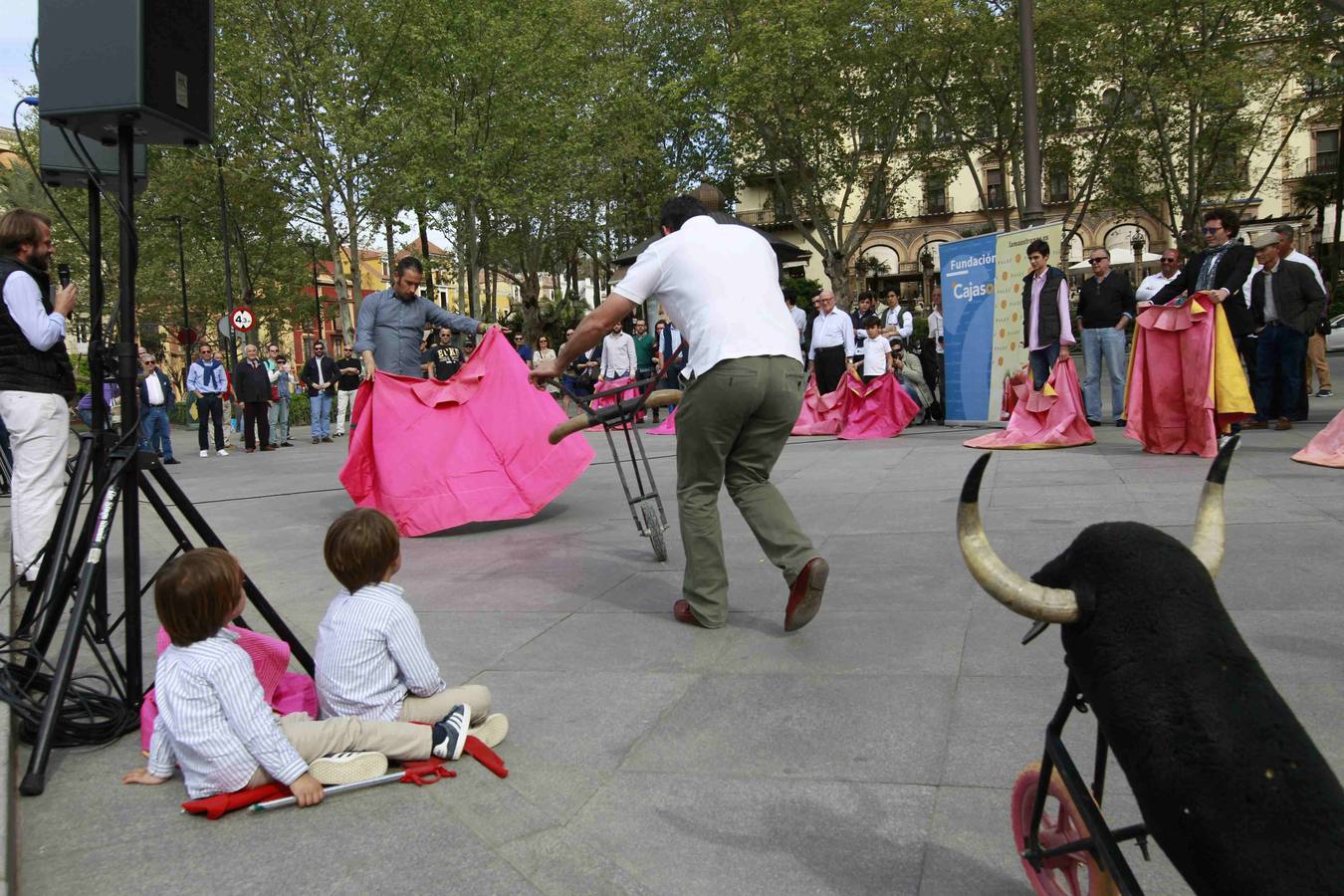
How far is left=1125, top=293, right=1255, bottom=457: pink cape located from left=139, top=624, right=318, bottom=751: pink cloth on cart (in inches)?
296

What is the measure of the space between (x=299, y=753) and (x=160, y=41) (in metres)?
2.47

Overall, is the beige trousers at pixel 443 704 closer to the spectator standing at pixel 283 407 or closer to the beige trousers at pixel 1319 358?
the beige trousers at pixel 1319 358

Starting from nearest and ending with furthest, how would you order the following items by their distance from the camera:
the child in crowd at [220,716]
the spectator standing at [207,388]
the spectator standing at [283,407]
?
the child in crowd at [220,716], the spectator standing at [207,388], the spectator standing at [283,407]

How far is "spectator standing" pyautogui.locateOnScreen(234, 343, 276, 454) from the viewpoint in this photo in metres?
18.4

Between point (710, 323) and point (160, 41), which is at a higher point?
point (160, 41)

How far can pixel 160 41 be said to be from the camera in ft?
12.4

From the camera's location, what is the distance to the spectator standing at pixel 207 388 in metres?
18.0

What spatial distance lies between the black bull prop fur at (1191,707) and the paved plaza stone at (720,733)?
0.95 meters

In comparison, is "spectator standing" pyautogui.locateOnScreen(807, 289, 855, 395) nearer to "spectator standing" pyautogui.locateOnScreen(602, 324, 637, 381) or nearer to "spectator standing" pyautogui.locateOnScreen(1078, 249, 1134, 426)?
"spectator standing" pyautogui.locateOnScreen(1078, 249, 1134, 426)

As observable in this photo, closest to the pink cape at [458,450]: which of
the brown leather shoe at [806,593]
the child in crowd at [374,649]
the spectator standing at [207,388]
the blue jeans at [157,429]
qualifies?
the brown leather shoe at [806,593]

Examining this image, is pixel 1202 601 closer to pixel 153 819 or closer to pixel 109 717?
pixel 153 819

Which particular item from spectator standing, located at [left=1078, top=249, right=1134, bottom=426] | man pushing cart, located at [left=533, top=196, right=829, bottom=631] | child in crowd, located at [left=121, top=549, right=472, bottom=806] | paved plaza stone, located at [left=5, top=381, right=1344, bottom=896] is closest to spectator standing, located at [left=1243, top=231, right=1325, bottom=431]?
spectator standing, located at [left=1078, top=249, right=1134, bottom=426]

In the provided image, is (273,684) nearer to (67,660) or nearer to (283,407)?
(67,660)

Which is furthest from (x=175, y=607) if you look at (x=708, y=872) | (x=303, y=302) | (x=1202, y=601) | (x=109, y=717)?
(x=303, y=302)
